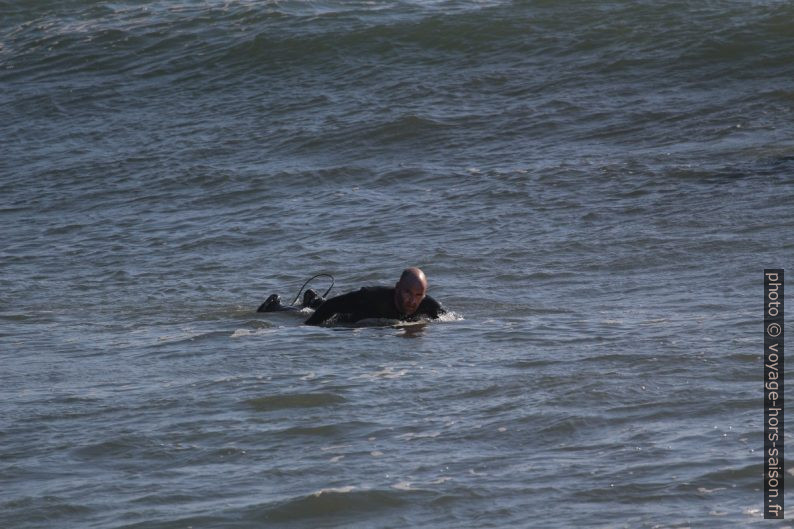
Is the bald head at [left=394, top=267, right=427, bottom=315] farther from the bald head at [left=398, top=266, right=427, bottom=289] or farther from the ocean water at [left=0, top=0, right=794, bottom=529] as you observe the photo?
the ocean water at [left=0, top=0, right=794, bottom=529]

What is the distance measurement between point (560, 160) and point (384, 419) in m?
8.88

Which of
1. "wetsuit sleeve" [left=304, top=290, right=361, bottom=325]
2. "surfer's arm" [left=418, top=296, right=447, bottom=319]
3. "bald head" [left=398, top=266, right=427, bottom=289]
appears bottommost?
"surfer's arm" [left=418, top=296, right=447, bottom=319]

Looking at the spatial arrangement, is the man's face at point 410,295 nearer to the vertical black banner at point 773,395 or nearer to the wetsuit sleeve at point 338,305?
the wetsuit sleeve at point 338,305

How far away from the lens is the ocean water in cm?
679

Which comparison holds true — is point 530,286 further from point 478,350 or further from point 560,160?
point 560,160

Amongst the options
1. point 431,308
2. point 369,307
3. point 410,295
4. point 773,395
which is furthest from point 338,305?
point 773,395

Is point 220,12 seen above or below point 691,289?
above

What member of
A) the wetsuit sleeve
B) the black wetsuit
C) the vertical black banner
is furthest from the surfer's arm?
the vertical black banner

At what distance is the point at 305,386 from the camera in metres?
8.52

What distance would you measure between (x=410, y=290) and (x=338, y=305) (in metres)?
0.65

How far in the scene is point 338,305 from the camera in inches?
418

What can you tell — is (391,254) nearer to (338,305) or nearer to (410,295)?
(338,305)

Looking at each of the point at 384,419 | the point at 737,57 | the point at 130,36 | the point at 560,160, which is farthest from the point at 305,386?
the point at 130,36

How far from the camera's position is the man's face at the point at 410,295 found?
10344 millimetres
